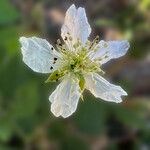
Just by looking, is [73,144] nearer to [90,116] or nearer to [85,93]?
[90,116]

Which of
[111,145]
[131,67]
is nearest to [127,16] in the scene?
[131,67]

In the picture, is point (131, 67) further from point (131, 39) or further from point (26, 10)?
point (26, 10)

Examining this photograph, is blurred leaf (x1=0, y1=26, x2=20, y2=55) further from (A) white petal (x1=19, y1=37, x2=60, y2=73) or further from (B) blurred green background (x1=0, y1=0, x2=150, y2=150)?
(A) white petal (x1=19, y1=37, x2=60, y2=73)

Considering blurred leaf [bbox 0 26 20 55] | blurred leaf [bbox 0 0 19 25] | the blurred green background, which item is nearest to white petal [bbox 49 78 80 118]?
the blurred green background

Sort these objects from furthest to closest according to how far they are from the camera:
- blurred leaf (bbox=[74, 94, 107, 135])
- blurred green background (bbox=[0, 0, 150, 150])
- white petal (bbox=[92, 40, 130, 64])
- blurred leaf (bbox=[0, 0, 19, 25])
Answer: blurred leaf (bbox=[74, 94, 107, 135]) → blurred green background (bbox=[0, 0, 150, 150]) → blurred leaf (bbox=[0, 0, 19, 25]) → white petal (bbox=[92, 40, 130, 64])

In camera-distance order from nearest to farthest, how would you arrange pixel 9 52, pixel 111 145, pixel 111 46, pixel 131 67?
1. pixel 111 46
2. pixel 9 52
3. pixel 111 145
4. pixel 131 67

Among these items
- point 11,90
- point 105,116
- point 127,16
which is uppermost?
point 127,16
